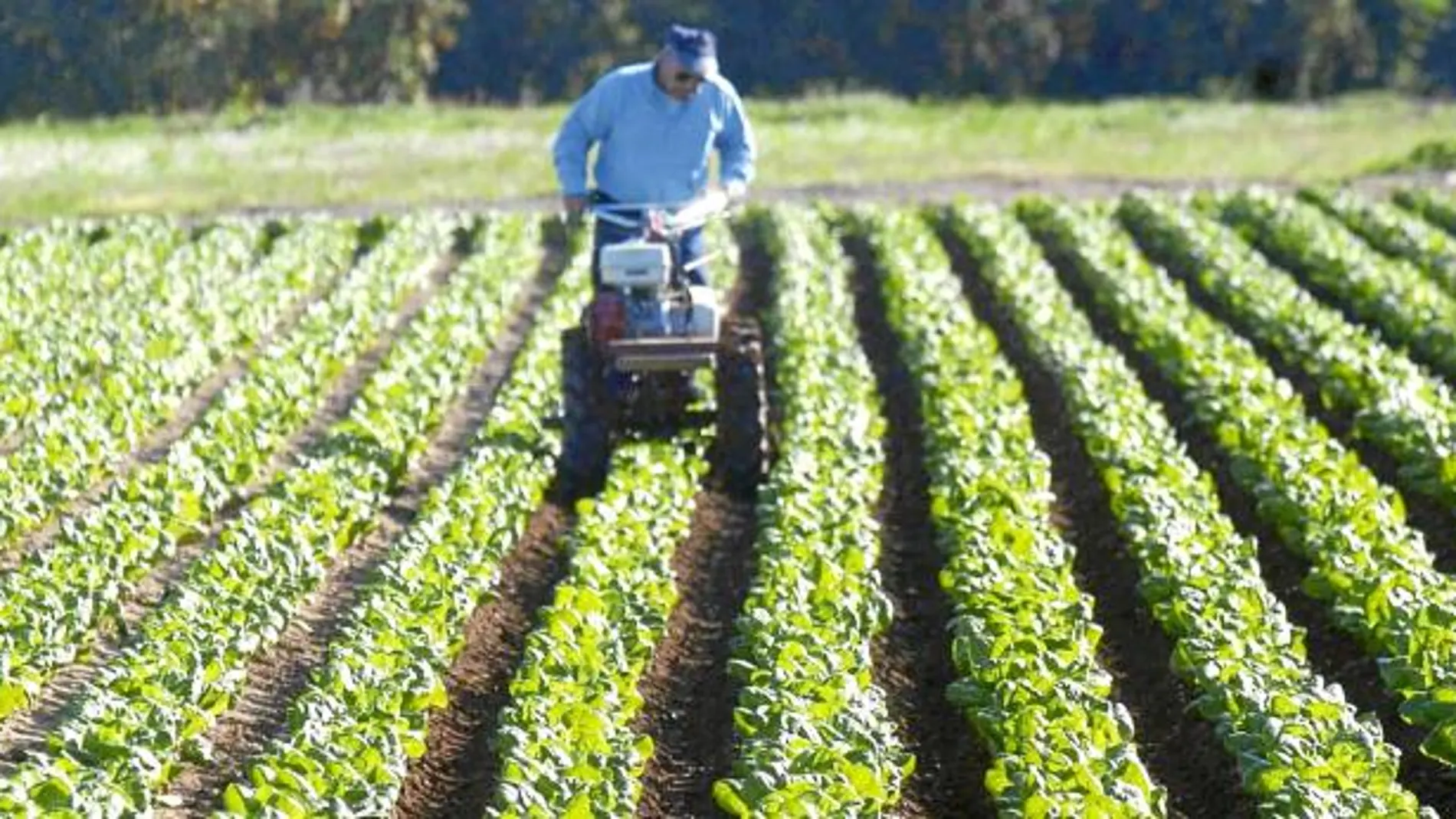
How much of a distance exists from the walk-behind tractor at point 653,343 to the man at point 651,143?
0.40 ft

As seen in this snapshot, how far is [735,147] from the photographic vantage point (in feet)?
39.0

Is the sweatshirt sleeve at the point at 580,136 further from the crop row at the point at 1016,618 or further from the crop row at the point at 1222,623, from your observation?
the crop row at the point at 1222,623

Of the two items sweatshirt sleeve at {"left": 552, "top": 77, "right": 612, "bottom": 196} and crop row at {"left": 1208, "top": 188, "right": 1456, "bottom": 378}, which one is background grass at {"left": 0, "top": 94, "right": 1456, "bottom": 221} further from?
sweatshirt sleeve at {"left": 552, "top": 77, "right": 612, "bottom": 196}

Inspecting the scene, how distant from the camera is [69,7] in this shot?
138 feet

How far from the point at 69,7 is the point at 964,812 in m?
36.7

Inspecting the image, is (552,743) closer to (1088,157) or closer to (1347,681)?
(1347,681)

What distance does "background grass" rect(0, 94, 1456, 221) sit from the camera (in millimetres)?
29469

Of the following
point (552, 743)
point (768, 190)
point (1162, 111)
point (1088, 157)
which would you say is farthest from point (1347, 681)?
point (1162, 111)

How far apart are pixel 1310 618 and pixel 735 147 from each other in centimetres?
363

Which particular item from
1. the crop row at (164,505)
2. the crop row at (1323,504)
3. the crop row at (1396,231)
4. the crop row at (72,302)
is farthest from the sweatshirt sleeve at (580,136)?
the crop row at (1396,231)

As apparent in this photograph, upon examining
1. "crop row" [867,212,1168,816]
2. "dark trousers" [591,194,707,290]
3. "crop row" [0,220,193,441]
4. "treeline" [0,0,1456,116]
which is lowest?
"treeline" [0,0,1456,116]

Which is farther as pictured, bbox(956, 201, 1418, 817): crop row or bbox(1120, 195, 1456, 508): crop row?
bbox(1120, 195, 1456, 508): crop row

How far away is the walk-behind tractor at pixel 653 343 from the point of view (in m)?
11.2

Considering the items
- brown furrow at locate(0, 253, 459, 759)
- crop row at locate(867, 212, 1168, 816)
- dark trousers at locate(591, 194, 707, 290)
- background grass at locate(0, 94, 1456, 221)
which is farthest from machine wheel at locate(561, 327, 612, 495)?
background grass at locate(0, 94, 1456, 221)
